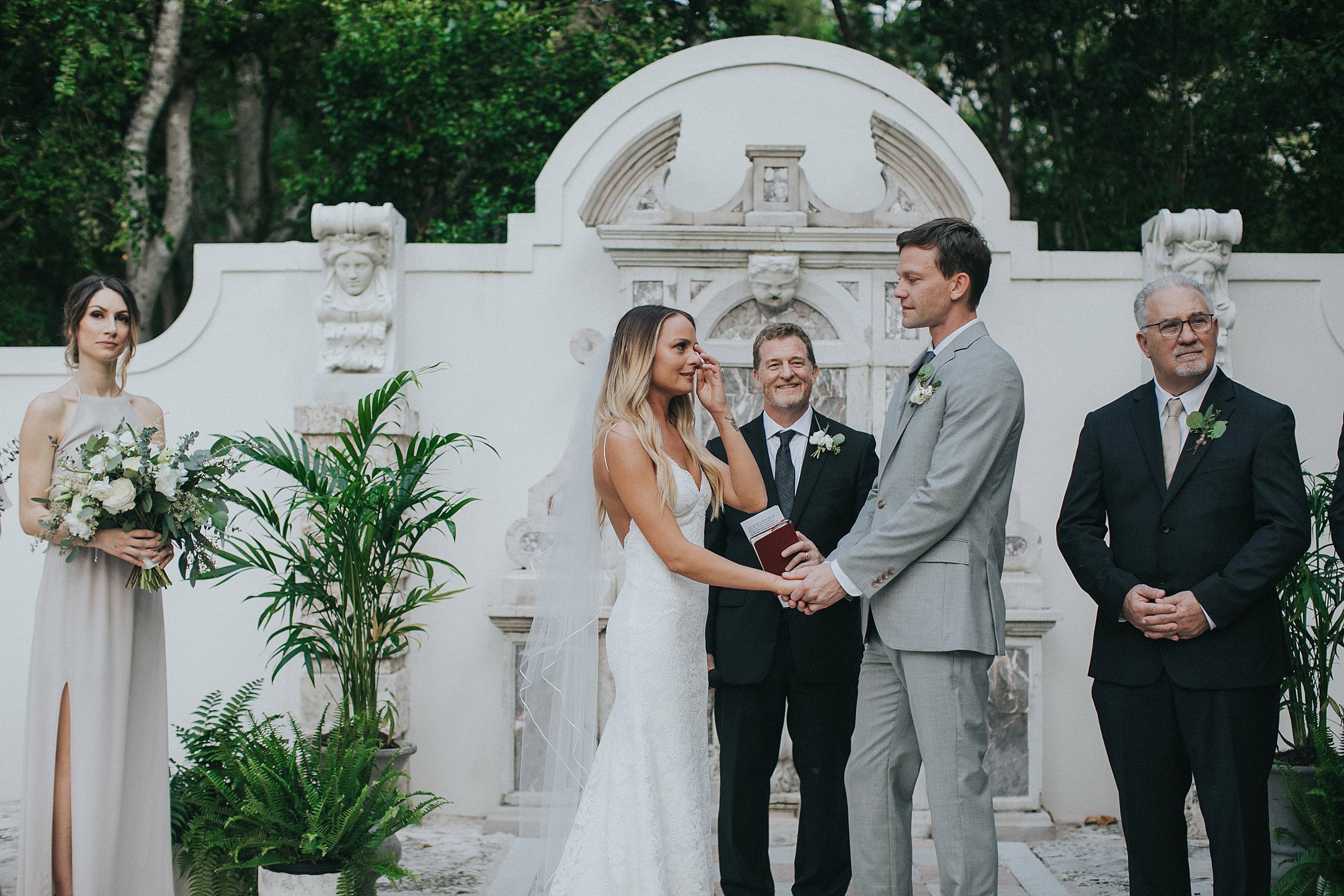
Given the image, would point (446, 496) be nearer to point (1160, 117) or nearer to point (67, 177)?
point (67, 177)

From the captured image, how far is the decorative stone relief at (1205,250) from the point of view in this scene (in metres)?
5.41

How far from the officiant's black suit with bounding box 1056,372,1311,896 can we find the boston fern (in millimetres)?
2312

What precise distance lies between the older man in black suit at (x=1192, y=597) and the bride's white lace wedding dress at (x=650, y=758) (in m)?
1.23

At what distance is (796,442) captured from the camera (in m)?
4.21

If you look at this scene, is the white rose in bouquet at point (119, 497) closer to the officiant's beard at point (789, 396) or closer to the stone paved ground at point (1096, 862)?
the officiant's beard at point (789, 396)

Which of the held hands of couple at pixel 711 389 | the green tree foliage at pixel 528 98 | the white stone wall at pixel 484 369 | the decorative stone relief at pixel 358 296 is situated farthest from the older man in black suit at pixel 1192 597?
the green tree foliage at pixel 528 98

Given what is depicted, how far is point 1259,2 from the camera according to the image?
29.8ft

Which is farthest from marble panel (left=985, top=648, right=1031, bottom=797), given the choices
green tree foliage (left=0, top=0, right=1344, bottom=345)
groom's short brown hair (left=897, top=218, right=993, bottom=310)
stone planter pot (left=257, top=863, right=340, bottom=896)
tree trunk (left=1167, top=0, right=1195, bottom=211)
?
tree trunk (left=1167, top=0, right=1195, bottom=211)

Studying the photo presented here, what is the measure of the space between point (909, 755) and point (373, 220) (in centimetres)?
358

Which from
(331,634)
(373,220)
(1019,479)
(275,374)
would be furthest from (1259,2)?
(331,634)

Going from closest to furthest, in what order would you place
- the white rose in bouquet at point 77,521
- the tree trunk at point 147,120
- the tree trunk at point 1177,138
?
the white rose in bouquet at point 77,521, the tree trunk at point 147,120, the tree trunk at point 1177,138

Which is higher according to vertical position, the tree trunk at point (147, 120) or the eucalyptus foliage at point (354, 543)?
the tree trunk at point (147, 120)

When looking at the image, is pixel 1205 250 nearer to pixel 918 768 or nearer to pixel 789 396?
pixel 789 396

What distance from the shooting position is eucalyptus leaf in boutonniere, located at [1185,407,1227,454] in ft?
10.9
